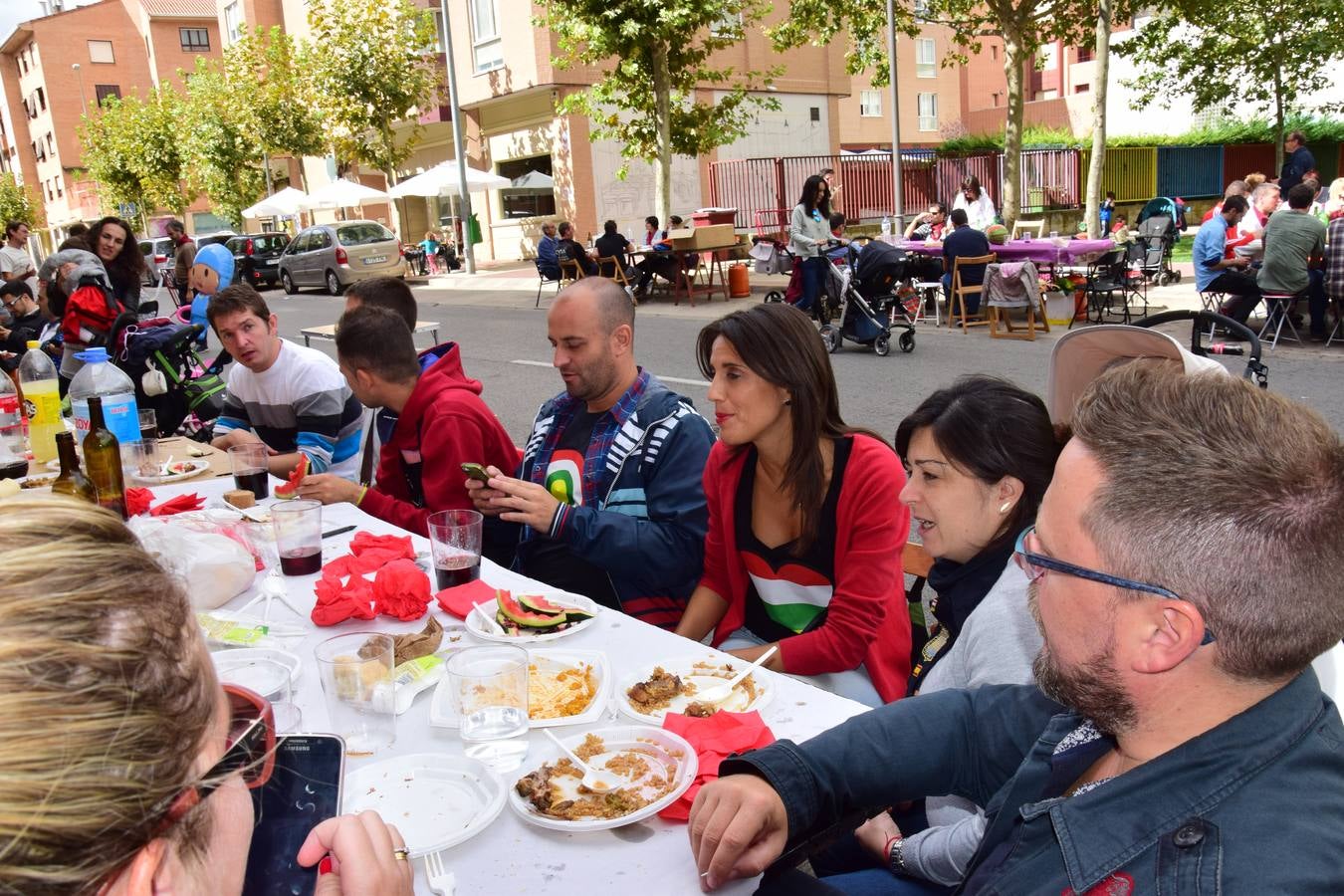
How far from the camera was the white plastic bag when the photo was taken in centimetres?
254

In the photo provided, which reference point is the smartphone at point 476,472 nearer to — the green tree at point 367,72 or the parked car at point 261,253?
the parked car at point 261,253

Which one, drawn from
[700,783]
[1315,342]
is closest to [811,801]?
[700,783]

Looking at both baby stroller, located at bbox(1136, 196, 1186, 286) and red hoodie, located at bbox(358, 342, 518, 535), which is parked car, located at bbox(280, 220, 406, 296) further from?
red hoodie, located at bbox(358, 342, 518, 535)

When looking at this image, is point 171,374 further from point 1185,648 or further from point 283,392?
point 1185,648

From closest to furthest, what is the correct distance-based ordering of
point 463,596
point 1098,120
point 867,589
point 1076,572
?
point 1076,572 < point 463,596 < point 867,589 < point 1098,120

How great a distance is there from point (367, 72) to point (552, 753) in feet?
85.0

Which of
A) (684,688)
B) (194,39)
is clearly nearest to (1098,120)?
(684,688)

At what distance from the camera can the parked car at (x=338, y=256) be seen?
849 inches

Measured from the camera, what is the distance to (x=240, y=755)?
3.25 feet

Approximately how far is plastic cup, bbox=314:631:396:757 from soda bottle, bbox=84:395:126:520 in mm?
2013

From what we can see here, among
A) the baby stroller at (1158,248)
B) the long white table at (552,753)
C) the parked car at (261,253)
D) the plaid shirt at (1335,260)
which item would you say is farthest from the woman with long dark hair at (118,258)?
the parked car at (261,253)

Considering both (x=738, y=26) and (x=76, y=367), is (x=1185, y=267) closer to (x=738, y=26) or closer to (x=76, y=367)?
(x=738, y=26)

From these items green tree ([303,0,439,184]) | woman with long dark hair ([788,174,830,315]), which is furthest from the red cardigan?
green tree ([303,0,439,184])

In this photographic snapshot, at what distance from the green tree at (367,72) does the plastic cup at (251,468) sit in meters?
23.4
